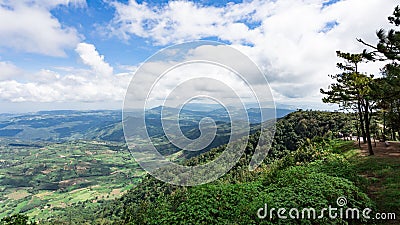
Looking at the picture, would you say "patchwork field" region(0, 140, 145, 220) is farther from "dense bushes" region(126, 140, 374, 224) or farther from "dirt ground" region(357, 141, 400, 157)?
"dirt ground" region(357, 141, 400, 157)

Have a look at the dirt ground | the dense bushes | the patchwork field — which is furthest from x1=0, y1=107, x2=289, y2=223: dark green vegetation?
the dense bushes

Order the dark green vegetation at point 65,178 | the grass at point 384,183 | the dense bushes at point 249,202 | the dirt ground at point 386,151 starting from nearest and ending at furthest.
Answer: the dense bushes at point 249,202
the grass at point 384,183
the dirt ground at point 386,151
the dark green vegetation at point 65,178

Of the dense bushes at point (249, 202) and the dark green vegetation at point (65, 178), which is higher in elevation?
the dense bushes at point (249, 202)

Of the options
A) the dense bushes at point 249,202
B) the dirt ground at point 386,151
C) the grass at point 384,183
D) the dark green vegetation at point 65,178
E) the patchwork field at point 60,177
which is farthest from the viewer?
the patchwork field at point 60,177

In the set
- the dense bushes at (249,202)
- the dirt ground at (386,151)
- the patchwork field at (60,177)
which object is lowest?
the patchwork field at (60,177)

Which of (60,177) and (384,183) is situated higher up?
(384,183)

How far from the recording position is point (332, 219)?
4.48 m

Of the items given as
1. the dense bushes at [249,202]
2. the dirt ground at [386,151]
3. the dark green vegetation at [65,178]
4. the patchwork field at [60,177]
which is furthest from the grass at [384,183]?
the patchwork field at [60,177]

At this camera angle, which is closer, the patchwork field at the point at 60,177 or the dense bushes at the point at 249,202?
the dense bushes at the point at 249,202

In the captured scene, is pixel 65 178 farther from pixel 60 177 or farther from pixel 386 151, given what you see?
pixel 386 151

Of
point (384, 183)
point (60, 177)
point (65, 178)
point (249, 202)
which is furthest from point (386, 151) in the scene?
point (60, 177)

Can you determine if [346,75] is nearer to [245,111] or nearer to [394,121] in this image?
[394,121]

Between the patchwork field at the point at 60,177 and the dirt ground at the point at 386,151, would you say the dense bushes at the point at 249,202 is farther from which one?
the patchwork field at the point at 60,177

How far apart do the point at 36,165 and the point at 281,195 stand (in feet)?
568
